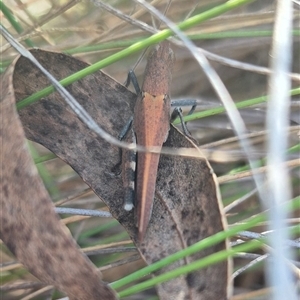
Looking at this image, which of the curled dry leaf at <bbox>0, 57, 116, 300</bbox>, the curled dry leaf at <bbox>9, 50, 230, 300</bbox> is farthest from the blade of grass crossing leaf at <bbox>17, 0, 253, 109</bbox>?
the curled dry leaf at <bbox>0, 57, 116, 300</bbox>

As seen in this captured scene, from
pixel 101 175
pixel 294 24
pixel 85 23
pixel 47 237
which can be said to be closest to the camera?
pixel 47 237

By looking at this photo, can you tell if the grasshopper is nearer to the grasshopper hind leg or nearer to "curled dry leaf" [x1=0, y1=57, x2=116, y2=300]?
the grasshopper hind leg

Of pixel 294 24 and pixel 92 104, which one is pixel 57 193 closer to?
pixel 92 104

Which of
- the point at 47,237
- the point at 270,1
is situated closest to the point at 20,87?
the point at 47,237

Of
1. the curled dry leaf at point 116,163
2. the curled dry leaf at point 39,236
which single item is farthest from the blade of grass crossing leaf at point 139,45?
the curled dry leaf at point 39,236

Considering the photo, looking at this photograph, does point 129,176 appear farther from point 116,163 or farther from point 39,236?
point 39,236

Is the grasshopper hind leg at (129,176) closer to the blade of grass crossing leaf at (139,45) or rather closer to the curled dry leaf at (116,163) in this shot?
the curled dry leaf at (116,163)
